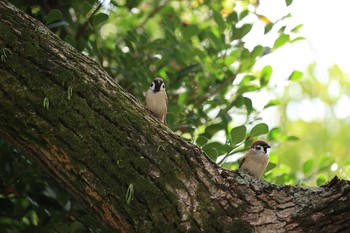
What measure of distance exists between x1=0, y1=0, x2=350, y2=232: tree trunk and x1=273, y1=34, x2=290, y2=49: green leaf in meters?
1.47

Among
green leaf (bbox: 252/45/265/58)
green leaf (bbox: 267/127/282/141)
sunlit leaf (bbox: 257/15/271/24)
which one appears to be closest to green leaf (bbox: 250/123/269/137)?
green leaf (bbox: 267/127/282/141)

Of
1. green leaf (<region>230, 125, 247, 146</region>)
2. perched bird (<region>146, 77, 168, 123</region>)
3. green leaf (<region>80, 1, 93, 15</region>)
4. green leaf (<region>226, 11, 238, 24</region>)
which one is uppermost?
green leaf (<region>226, 11, 238, 24</region>)

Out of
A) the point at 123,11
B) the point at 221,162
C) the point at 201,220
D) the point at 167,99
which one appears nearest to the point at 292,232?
the point at 201,220

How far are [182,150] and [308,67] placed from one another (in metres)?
5.76

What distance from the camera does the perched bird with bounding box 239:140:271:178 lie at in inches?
143

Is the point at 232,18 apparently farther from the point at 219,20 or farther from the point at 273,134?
the point at 273,134

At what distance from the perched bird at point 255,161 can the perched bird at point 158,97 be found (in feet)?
2.12

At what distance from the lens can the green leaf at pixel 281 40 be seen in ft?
12.3

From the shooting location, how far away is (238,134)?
10.9 ft

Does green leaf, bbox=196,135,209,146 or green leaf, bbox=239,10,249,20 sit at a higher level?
green leaf, bbox=239,10,249,20

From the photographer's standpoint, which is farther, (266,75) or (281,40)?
(266,75)

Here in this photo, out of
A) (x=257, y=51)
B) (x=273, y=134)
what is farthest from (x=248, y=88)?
(x=273, y=134)

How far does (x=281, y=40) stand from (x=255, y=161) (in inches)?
33.0

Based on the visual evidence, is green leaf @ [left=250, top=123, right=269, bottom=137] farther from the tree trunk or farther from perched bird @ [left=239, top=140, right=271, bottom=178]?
the tree trunk
